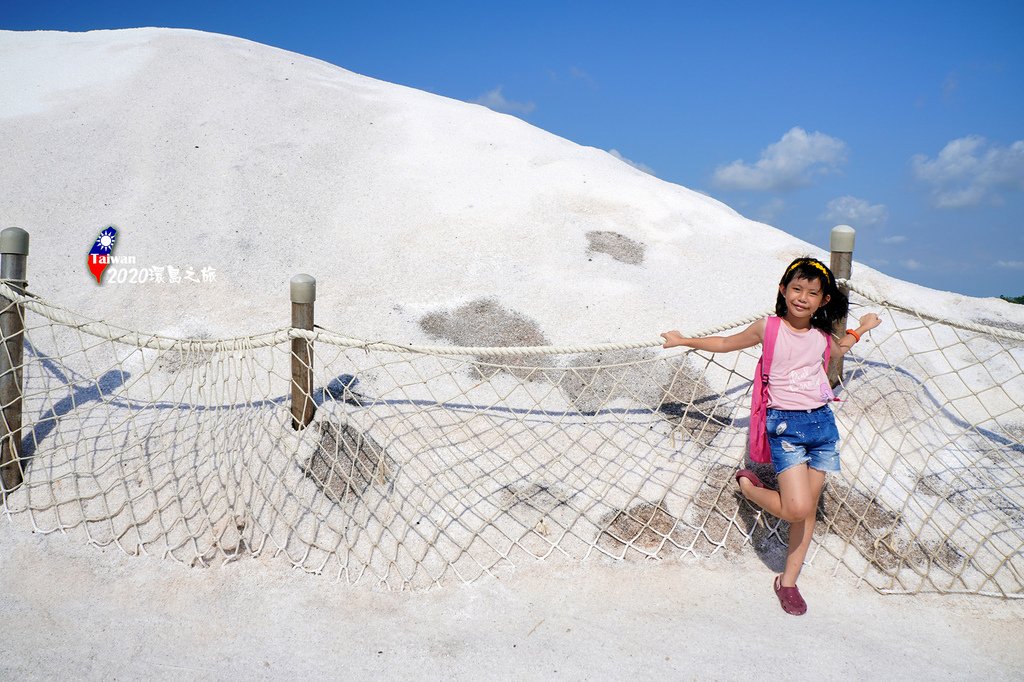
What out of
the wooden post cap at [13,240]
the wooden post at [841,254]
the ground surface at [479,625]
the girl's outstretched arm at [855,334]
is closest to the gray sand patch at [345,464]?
the ground surface at [479,625]

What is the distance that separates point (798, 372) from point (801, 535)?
2.13 feet

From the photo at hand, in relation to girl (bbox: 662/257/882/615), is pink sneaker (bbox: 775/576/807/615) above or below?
below

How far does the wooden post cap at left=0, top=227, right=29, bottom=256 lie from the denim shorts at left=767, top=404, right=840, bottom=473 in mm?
3528

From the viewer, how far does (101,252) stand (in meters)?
5.38

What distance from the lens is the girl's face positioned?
2.54 metres

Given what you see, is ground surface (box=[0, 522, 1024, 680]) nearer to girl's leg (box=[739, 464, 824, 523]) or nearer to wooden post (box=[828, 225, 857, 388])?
girl's leg (box=[739, 464, 824, 523])

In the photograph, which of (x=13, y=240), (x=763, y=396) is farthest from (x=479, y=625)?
(x=13, y=240)

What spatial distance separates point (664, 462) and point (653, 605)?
2.91 ft

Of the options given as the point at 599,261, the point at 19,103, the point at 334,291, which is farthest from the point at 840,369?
the point at 19,103

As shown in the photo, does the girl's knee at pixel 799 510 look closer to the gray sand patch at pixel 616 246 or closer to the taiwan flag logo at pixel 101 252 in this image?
the gray sand patch at pixel 616 246

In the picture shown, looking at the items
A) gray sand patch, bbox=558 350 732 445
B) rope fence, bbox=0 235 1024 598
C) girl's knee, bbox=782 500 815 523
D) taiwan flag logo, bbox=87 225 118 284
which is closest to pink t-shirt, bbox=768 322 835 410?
girl's knee, bbox=782 500 815 523

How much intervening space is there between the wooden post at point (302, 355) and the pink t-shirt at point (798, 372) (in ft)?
6.63

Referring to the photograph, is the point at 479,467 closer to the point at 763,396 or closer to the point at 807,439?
the point at 763,396

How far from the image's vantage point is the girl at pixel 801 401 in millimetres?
2574
